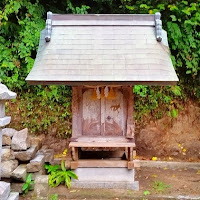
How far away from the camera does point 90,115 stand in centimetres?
523

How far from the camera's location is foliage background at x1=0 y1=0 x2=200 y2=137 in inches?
279

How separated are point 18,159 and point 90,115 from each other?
1653 mm

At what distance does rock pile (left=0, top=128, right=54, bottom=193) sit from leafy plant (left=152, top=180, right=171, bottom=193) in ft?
7.54

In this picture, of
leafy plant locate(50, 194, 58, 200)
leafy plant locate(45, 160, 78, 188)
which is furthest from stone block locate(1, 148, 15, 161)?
leafy plant locate(50, 194, 58, 200)

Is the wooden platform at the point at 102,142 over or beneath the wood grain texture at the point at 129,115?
beneath

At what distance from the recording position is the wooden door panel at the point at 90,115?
17.1 ft

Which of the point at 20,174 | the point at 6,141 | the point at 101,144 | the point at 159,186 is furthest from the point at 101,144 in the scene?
the point at 6,141

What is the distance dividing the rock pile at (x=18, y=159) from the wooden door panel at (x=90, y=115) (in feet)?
3.71

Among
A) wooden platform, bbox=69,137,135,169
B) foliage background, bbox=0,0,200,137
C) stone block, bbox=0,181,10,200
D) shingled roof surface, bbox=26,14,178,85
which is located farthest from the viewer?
foliage background, bbox=0,0,200,137

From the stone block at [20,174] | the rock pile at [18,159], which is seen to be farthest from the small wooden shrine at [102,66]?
the stone block at [20,174]

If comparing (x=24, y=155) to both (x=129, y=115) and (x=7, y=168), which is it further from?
(x=129, y=115)

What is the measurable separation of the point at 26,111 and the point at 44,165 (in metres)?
2.25

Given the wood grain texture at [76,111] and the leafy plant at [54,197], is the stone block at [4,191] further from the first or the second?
the wood grain texture at [76,111]

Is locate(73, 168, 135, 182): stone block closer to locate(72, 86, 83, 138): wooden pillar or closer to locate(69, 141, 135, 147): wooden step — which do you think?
locate(69, 141, 135, 147): wooden step
